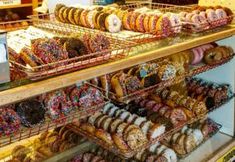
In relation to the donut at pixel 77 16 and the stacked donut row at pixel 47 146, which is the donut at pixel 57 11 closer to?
the donut at pixel 77 16

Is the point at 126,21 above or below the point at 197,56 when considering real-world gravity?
above

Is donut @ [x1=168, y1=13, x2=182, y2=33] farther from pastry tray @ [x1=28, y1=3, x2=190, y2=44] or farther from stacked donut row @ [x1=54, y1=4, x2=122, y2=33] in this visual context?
stacked donut row @ [x1=54, y1=4, x2=122, y2=33]

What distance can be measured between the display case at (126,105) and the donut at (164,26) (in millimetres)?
35

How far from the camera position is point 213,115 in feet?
8.67

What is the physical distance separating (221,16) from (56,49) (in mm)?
1169

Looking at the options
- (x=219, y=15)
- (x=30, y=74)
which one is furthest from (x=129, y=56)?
(x=219, y=15)

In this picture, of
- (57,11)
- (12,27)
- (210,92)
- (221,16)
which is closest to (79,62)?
(57,11)

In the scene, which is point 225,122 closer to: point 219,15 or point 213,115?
point 213,115

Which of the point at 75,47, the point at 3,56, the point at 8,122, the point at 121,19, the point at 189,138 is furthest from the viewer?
the point at 189,138

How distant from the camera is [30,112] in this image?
1.38m

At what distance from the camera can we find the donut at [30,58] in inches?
52.6

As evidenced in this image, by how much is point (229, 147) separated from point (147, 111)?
2.18 feet

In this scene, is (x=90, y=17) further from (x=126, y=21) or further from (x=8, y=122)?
(x=8, y=122)

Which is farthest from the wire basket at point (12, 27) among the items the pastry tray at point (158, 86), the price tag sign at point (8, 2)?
the price tag sign at point (8, 2)
